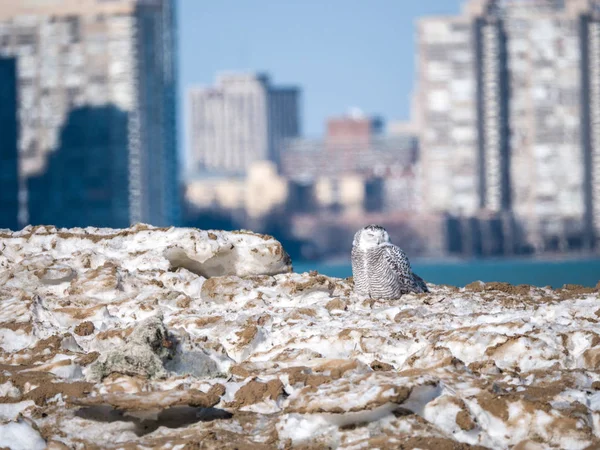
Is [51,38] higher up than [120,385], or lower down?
higher up

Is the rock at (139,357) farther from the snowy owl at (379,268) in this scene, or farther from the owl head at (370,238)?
the owl head at (370,238)

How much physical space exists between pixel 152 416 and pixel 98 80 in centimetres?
17399

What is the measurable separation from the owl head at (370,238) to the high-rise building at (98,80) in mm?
159414

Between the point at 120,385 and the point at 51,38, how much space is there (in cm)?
18021

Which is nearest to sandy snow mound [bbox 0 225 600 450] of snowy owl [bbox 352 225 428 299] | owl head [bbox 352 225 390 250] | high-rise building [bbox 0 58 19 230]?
snowy owl [bbox 352 225 428 299]

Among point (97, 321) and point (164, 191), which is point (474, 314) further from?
point (164, 191)

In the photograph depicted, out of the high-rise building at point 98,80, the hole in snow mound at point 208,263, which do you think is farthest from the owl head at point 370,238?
the high-rise building at point 98,80

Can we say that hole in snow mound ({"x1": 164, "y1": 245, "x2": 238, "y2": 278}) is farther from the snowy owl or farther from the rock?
the rock

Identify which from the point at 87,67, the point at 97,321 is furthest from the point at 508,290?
the point at 87,67

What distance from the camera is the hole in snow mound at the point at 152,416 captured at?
40.5ft

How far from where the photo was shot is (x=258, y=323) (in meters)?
14.9

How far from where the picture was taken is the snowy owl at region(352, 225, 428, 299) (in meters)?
16.7

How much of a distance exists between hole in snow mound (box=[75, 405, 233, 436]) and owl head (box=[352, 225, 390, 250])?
16.6 ft

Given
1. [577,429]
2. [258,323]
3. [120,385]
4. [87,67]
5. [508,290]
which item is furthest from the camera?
[87,67]
